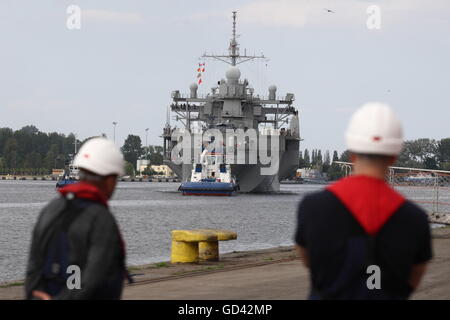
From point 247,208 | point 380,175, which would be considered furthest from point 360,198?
point 247,208

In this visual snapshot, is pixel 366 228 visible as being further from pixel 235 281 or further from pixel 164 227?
pixel 164 227

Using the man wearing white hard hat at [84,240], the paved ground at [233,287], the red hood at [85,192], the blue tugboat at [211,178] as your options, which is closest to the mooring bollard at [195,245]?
the paved ground at [233,287]

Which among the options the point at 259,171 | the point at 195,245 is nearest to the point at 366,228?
the point at 195,245

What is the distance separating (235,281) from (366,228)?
10.1 metres

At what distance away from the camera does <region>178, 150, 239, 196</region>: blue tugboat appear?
80812mm

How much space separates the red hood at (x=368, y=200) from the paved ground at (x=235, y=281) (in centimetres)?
775

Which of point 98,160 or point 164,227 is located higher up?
point 98,160

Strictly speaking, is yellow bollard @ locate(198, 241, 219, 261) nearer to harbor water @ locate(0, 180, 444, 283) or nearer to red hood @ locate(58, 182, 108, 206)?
harbor water @ locate(0, 180, 444, 283)

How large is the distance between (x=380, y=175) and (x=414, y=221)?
0.27 m

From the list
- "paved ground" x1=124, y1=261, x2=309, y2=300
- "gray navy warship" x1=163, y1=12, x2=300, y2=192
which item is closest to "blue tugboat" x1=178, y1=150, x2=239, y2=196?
"gray navy warship" x1=163, y1=12, x2=300, y2=192

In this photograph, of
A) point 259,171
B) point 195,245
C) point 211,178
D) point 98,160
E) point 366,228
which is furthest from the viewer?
point 259,171

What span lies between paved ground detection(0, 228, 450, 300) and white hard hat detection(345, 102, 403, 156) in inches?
306

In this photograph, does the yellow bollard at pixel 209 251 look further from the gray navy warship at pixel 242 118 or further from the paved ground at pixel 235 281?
the gray navy warship at pixel 242 118

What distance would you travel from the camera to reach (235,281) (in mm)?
13789
